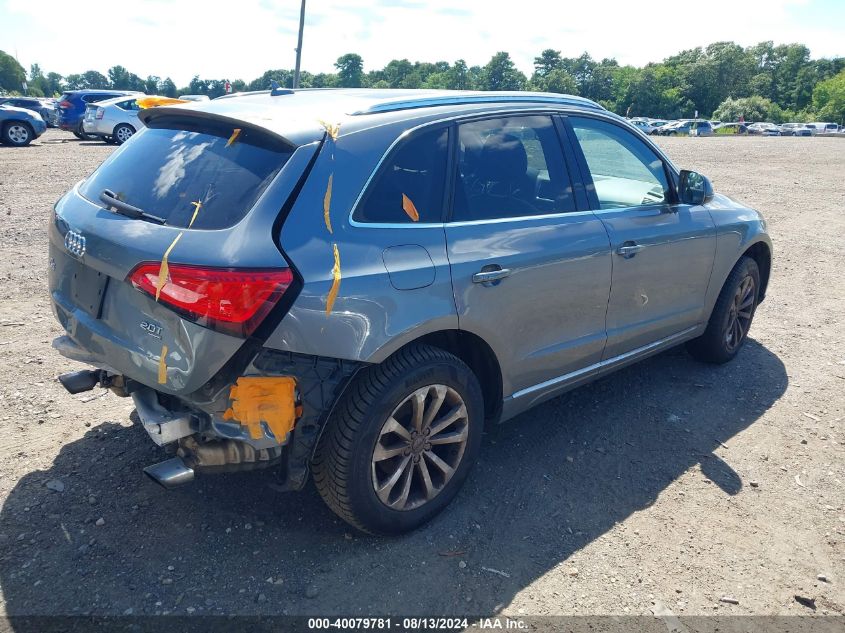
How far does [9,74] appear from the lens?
12888 centimetres

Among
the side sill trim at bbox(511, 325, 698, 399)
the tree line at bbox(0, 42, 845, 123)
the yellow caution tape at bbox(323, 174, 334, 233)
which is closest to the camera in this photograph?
the yellow caution tape at bbox(323, 174, 334, 233)

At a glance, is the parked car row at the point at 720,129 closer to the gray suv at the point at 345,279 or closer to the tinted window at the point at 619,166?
the tinted window at the point at 619,166

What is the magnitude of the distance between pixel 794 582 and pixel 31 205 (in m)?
9.80

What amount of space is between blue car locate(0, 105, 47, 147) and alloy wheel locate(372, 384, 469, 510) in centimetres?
1979

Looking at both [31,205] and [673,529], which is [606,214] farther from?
[31,205]

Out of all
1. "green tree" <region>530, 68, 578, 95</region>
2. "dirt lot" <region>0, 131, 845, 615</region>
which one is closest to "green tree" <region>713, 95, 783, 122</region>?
"green tree" <region>530, 68, 578, 95</region>

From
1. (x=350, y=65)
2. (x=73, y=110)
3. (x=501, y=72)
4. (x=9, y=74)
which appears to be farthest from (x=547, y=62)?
(x=73, y=110)

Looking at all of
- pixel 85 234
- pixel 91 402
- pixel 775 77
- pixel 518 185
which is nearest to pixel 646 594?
pixel 518 185

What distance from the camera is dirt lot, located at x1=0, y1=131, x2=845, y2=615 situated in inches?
109

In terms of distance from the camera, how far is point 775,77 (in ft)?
386

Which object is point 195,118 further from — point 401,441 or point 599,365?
point 599,365

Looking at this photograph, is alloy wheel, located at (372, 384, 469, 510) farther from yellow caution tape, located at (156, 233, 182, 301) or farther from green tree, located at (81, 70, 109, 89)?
green tree, located at (81, 70, 109, 89)

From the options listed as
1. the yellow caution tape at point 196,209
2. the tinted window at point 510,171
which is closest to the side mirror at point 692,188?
the tinted window at point 510,171

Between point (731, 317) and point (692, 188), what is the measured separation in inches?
47.8
